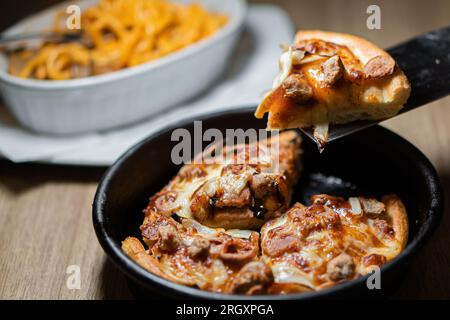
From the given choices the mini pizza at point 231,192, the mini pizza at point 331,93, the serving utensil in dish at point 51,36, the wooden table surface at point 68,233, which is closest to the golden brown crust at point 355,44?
the mini pizza at point 331,93

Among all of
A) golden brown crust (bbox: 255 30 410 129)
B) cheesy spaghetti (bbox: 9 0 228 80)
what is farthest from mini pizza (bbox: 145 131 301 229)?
cheesy spaghetti (bbox: 9 0 228 80)

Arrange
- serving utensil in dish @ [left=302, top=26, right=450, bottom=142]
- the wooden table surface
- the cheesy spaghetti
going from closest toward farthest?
serving utensil in dish @ [left=302, top=26, right=450, bottom=142], the wooden table surface, the cheesy spaghetti

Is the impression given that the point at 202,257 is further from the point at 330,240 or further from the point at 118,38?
the point at 118,38

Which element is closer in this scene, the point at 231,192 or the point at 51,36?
the point at 231,192

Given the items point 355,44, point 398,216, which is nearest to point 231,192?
point 398,216

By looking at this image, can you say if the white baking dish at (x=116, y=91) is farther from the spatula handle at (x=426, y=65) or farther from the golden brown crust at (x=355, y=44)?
the spatula handle at (x=426, y=65)

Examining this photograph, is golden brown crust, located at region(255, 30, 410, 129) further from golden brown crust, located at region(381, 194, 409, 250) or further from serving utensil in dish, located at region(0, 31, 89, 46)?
serving utensil in dish, located at region(0, 31, 89, 46)
